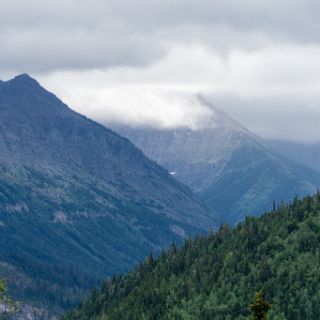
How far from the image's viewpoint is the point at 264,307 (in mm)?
111500

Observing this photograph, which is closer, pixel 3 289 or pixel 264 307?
pixel 3 289

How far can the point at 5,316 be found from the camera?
106m

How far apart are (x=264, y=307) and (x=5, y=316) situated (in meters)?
27.5

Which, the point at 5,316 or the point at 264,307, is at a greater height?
the point at 264,307

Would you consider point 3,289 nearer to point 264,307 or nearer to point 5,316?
point 5,316

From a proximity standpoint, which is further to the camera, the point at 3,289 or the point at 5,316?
the point at 5,316

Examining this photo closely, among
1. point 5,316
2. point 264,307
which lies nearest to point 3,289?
point 5,316

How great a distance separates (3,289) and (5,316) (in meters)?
8.23

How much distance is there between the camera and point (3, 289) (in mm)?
98875
